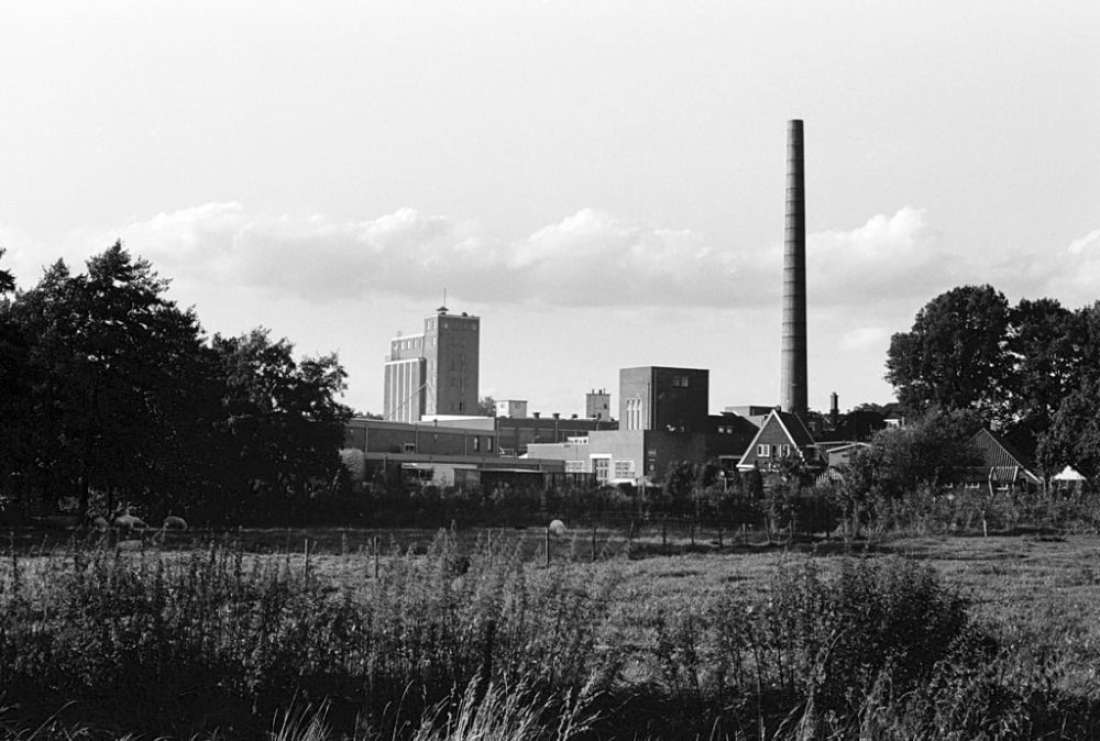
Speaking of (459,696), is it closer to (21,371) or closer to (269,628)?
(269,628)

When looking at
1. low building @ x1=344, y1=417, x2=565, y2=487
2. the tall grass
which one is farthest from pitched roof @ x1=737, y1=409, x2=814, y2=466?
the tall grass

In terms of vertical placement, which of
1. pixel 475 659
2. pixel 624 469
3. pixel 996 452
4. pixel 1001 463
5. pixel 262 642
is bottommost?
pixel 475 659

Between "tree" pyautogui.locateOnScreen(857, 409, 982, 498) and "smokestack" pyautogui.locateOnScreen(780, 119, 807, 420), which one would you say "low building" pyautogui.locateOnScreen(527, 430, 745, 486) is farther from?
"tree" pyautogui.locateOnScreen(857, 409, 982, 498)

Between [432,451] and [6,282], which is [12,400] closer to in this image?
[6,282]

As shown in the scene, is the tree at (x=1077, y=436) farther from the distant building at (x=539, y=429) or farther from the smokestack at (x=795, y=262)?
the distant building at (x=539, y=429)

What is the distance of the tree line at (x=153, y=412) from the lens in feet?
140

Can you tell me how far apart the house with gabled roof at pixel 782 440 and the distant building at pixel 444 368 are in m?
99.8

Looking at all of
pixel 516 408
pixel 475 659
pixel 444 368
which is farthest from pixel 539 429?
pixel 475 659

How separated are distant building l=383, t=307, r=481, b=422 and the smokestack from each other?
350 ft

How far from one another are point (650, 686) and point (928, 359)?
7588 centimetres

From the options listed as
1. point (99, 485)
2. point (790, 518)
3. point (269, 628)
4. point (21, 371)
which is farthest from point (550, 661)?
point (99, 485)

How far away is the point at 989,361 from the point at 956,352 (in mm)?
2616

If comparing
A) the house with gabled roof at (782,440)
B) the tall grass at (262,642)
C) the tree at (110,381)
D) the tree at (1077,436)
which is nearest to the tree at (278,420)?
the tree at (110,381)

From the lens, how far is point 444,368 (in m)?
184
